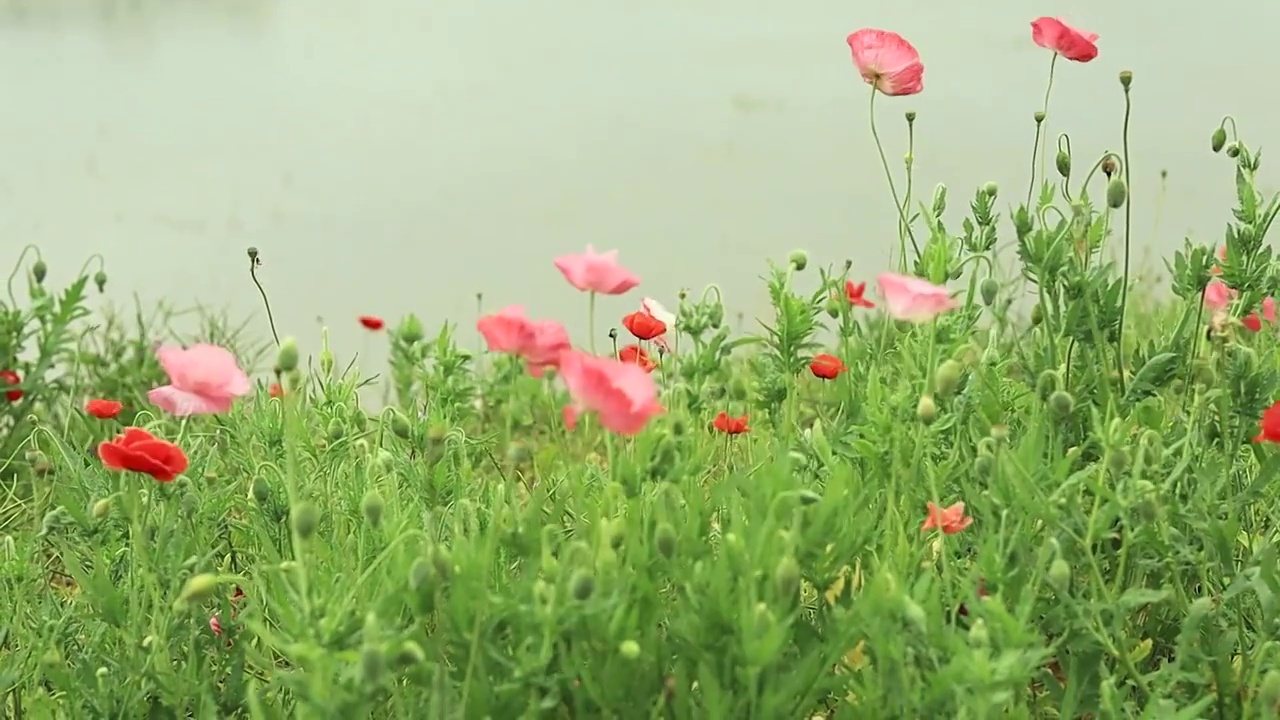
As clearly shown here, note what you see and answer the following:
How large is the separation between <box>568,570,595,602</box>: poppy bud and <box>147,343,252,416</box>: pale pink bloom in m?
0.40

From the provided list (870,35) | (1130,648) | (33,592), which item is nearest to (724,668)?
(1130,648)

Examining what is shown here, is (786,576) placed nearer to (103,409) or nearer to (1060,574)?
(1060,574)

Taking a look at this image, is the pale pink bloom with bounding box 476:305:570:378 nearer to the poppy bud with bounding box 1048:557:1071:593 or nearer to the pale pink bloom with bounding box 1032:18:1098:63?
the poppy bud with bounding box 1048:557:1071:593

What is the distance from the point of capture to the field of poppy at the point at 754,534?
2.65 feet

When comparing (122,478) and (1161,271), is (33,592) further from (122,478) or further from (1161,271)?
(1161,271)

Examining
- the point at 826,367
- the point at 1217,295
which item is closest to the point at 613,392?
the point at 826,367

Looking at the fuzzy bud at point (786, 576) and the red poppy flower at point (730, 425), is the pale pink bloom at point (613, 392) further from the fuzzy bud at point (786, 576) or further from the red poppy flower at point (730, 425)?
the red poppy flower at point (730, 425)

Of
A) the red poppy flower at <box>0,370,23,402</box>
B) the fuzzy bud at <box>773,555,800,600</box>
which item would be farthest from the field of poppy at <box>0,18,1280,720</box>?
the red poppy flower at <box>0,370,23,402</box>

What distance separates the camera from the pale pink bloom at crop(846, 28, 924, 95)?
1329 millimetres

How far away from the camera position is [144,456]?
3.18 feet

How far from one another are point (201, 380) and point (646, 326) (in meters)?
0.53

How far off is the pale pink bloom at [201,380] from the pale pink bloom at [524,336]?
0.78 ft

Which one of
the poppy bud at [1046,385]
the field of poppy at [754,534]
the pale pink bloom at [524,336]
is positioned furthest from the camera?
the poppy bud at [1046,385]

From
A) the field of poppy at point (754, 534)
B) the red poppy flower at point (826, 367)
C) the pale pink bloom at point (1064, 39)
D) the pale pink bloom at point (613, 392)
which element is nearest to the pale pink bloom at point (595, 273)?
the field of poppy at point (754, 534)
